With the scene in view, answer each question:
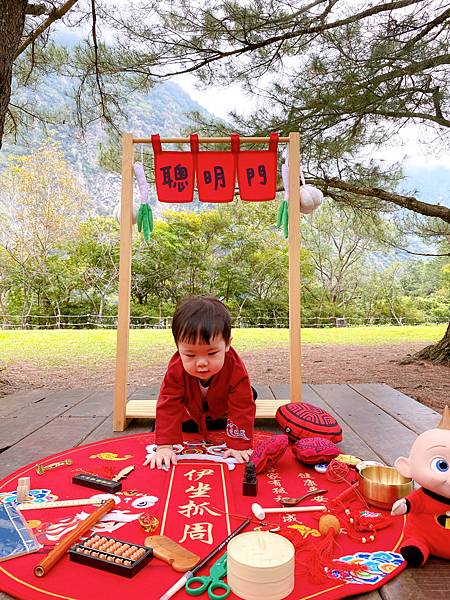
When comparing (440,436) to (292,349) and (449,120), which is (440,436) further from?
(449,120)

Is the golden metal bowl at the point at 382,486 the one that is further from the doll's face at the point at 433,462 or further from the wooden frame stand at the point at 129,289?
the wooden frame stand at the point at 129,289

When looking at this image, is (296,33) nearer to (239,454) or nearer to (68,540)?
(239,454)

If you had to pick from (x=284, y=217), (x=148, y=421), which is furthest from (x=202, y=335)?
(x=284, y=217)

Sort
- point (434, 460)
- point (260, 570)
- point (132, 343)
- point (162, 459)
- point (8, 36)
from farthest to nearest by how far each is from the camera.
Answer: point (132, 343) → point (8, 36) → point (162, 459) → point (434, 460) → point (260, 570)

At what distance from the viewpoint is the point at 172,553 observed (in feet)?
3.49

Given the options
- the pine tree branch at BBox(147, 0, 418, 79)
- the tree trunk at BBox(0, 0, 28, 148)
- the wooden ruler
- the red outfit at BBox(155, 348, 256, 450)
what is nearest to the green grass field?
the tree trunk at BBox(0, 0, 28, 148)

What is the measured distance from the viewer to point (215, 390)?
6.03 ft

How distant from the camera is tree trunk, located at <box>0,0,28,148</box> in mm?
2854

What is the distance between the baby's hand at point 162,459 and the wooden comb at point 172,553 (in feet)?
1.69

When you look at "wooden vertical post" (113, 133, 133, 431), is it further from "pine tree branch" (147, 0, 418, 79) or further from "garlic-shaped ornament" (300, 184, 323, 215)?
"pine tree branch" (147, 0, 418, 79)

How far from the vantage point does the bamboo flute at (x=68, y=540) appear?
1007mm

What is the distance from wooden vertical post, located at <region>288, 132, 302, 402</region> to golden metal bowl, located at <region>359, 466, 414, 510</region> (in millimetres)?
860

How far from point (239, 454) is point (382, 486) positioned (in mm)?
536

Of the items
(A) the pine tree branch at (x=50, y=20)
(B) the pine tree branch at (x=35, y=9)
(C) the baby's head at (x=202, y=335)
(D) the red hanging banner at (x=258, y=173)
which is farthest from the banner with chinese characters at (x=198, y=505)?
(A) the pine tree branch at (x=50, y=20)
